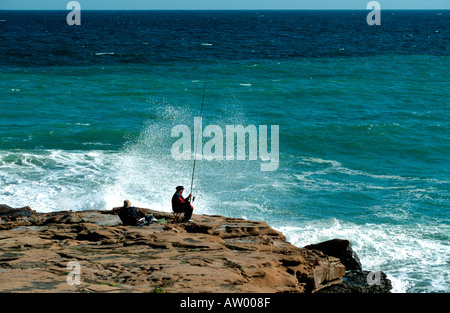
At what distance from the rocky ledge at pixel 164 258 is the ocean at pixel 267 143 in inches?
139

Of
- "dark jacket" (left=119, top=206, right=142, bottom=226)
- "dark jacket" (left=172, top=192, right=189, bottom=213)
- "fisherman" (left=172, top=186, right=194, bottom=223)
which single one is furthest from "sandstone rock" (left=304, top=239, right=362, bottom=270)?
"dark jacket" (left=119, top=206, right=142, bottom=226)

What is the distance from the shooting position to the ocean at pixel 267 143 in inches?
715

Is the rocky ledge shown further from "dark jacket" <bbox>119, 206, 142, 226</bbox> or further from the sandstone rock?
"dark jacket" <bbox>119, 206, 142, 226</bbox>

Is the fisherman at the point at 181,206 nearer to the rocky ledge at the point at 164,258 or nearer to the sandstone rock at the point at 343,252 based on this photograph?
the rocky ledge at the point at 164,258

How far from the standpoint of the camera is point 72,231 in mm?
11938

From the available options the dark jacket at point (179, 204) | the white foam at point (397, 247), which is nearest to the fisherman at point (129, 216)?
the dark jacket at point (179, 204)

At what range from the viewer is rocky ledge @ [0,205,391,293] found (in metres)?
8.68

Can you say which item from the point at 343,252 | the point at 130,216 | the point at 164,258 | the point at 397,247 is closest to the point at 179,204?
the point at 130,216

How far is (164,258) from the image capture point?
9.95 meters

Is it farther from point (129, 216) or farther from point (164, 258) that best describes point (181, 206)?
point (164, 258)

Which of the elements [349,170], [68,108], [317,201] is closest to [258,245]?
[317,201]

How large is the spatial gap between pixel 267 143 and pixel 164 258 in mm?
17746

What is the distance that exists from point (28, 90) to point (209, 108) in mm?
14066
